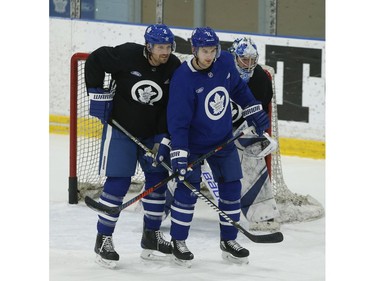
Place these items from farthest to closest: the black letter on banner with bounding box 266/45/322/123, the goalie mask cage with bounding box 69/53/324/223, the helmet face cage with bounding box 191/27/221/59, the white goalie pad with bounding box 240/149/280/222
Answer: the black letter on banner with bounding box 266/45/322/123 < the goalie mask cage with bounding box 69/53/324/223 < the white goalie pad with bounding box 240/149/280/222 < the helmet face cage with bounding box 191/27/221/59

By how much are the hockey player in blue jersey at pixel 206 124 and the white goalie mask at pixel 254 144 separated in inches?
11.0

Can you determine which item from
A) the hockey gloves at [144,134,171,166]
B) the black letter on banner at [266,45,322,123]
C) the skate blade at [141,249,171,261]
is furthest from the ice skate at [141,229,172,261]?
the black letter on banner at [266,45,322,123]

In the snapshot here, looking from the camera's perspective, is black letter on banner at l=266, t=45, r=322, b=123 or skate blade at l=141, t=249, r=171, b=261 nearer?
skate blade at l=141, t=249, r=171, b=261

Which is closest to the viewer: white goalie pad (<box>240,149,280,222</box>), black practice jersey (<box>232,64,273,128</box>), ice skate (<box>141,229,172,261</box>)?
ice skate (<box>141,229,172,261</box>)

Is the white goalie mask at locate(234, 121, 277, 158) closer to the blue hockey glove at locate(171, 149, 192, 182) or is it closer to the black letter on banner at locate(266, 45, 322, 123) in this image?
the blue hockey glove at locate(171, 149, 192, 182)

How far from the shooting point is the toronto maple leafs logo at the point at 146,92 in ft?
15.7

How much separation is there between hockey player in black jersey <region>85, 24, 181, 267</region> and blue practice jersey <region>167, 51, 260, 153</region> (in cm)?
11

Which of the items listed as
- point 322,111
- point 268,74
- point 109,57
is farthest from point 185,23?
point 109,57

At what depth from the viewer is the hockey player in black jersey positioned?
15.7 ft

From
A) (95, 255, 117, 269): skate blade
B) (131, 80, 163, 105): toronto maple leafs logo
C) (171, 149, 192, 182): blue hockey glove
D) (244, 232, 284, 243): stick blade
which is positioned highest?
(131, 80, 163, 105): toronto maple leafs logo

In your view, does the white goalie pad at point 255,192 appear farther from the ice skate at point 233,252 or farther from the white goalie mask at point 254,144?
the ice skate at point 233,252

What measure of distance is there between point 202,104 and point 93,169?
1667 mm

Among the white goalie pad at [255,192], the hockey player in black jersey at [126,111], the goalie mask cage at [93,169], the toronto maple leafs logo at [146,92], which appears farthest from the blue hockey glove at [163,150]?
the goalie mask cage at [93,169]

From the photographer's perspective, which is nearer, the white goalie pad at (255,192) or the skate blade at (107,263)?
the skate blade at (107,263)
